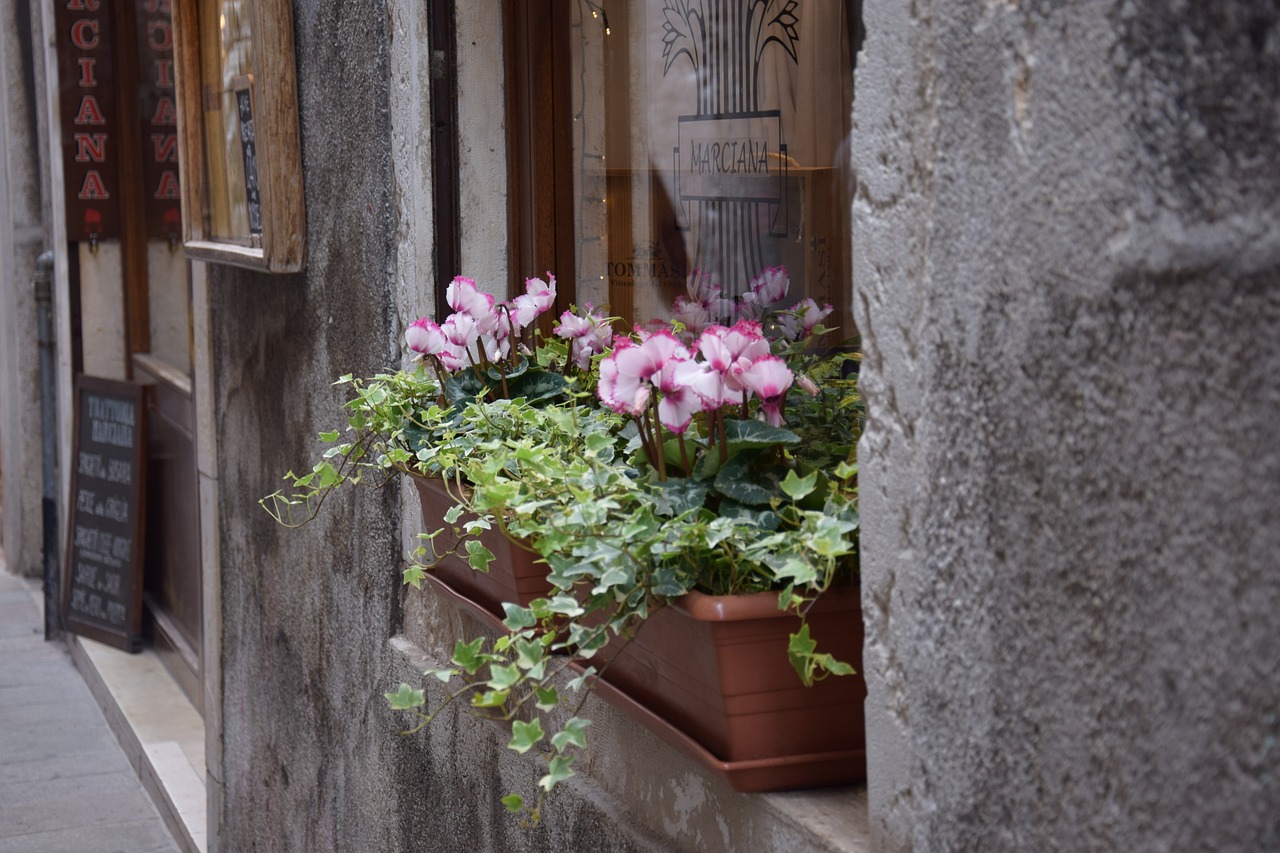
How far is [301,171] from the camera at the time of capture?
3.04 metres

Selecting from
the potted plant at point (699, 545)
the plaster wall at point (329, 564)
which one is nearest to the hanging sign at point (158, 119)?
the plaster wall at point (329, 564)

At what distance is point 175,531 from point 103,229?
140 cm

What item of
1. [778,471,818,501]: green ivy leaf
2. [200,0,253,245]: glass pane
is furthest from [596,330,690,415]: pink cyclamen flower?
[200,0,253,245]: glass pane

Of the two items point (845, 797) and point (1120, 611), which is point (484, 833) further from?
point (1120, 611)

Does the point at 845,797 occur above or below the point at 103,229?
below

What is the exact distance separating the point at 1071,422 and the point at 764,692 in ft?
1.68

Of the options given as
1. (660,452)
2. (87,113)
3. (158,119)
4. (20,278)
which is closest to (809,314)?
(660,452)

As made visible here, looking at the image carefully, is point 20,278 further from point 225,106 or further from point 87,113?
point 225,106

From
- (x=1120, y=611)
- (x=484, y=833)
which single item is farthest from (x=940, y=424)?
(x=484, y=833)

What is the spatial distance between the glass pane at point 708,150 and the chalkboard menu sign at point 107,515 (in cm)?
410

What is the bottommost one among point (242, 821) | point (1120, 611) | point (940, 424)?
point (242, 821)

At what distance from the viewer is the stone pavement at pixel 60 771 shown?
4.67m

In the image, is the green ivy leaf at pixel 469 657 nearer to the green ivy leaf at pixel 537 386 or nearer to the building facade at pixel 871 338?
the building facade at pixel 871 338

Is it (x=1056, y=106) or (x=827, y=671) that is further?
(x=827, y=671)
